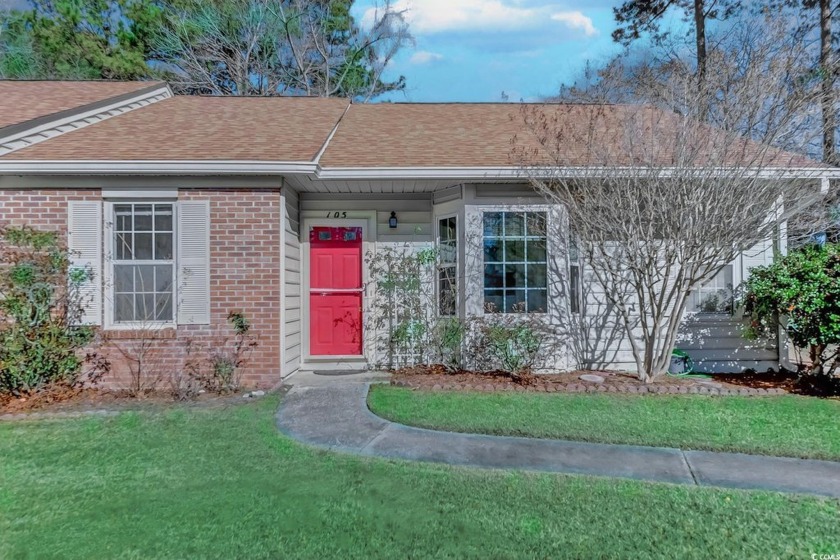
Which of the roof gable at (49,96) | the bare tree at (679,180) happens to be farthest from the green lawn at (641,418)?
the roof gable at (49,96)

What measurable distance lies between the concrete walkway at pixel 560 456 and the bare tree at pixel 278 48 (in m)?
16.3

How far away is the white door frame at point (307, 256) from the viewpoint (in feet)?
25.7

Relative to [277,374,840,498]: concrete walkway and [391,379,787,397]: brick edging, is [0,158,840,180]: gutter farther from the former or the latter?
[277,374,840,498]: concrete walkway

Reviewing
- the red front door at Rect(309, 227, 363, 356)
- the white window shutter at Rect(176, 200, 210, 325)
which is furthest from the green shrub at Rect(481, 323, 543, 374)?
the white window shutter at Rect(176, 200, 210, 325)

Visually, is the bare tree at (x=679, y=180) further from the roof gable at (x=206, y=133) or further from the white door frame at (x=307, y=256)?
the roof gable at (x=206, y=133)

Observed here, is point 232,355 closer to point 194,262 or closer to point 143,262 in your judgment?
point 194,262

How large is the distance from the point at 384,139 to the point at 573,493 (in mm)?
6280

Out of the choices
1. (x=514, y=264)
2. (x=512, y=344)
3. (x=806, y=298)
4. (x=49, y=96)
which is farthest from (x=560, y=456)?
(x=49, y=96)

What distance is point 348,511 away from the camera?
3.25 metres

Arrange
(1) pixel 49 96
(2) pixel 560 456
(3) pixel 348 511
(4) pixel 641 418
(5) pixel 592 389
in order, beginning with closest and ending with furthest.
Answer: (3) pixel 348 511 < (2) pixel 560 456 < (4) pixel 641 418 < (5) pixel 592 389 < (1) pixel 49 96

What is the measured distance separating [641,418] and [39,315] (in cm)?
674

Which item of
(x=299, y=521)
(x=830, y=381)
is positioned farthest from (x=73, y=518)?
(x=830, y=381)

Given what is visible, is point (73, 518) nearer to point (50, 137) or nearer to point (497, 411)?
point (497, 411)

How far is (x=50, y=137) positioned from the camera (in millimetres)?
7125
